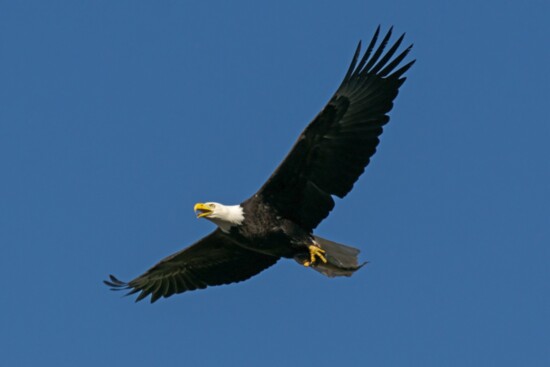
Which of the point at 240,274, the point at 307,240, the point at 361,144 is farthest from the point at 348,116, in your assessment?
the point at 240,274

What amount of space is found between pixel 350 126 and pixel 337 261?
1.63 metres

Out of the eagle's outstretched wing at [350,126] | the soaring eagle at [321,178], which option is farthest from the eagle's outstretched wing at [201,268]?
the eagle's outstretched wing at [350,126]

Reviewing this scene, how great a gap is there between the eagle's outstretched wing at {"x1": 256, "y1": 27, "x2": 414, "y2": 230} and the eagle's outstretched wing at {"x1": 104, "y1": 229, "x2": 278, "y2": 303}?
1.72 meters

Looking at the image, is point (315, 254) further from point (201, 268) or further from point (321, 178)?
point (201, 268)

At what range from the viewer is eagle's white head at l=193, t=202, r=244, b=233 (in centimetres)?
1588

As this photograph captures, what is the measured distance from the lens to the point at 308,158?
15.8 m

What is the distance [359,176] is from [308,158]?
0.63 m

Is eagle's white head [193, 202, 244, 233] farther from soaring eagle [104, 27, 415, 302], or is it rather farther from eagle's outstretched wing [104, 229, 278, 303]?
eagle's outstretched wing [104, 229, 278, 303]

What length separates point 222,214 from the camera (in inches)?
625

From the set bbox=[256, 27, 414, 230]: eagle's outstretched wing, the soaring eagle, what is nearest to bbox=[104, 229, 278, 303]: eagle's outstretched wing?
the soaring eagle

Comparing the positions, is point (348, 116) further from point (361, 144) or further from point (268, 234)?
point (268, 234)

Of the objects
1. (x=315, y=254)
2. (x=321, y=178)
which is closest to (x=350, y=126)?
(x=321, y=178)

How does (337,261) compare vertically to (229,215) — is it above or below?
below

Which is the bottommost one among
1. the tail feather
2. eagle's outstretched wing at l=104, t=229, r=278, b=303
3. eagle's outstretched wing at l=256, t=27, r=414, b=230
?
the tail feather
